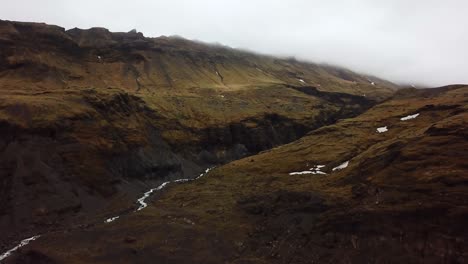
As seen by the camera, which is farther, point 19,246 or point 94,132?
point 94,132

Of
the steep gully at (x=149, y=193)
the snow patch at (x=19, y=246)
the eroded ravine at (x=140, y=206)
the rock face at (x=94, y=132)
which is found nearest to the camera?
the snow patch at (x=19, y=246)

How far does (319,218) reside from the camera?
73562mm

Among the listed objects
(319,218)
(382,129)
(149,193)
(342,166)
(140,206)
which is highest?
(382,129)

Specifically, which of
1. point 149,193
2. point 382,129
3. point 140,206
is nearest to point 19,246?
point 140,206

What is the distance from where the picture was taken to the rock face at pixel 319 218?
6322 centimetres

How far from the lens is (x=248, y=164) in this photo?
12206cm

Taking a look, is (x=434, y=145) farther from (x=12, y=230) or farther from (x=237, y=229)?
(x=12, y=230)

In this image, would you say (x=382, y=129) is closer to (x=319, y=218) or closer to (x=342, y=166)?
(x=342, y=166)

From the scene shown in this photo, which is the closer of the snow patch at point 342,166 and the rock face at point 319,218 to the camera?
the rock face at point 319,218

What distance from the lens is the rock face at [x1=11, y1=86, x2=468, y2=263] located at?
207 feet

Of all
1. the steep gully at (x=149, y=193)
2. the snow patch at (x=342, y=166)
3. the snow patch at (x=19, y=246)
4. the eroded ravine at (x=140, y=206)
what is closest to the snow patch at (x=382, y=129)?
the steep gully at (x=149, y=193)

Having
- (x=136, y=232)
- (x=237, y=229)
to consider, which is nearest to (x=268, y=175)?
(x=237, y=229)

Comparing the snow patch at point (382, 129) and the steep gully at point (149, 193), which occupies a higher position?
the snow patch at point (382, 129)

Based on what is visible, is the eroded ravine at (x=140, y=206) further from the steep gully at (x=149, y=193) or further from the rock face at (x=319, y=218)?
the rock face at (x=319, y=218)
